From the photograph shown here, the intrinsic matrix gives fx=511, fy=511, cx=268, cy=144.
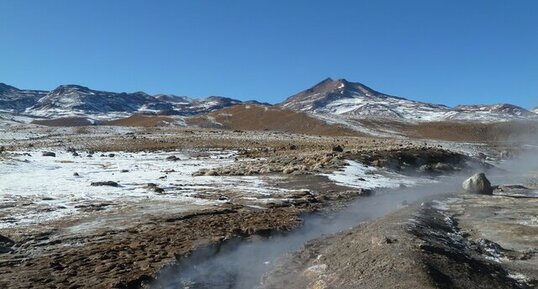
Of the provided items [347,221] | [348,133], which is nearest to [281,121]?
[348,133]

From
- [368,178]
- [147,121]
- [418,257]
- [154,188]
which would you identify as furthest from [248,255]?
[147,121]

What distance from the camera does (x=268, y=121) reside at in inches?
4673

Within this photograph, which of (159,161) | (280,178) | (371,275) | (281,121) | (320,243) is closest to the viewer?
(371,275)

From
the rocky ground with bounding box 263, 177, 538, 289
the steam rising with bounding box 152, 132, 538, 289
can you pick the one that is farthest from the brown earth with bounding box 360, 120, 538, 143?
the rocky ground with bounding box 263, 177, 538, 289

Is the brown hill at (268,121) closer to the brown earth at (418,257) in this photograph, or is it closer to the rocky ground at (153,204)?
the rocky ground at (153,204)

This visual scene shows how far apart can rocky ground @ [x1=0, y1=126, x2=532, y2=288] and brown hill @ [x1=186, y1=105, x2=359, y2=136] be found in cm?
6106

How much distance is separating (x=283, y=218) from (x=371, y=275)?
7.50 m

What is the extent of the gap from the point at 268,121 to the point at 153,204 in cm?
10017

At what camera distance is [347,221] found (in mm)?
18281

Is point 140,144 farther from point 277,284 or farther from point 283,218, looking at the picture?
point 277,284

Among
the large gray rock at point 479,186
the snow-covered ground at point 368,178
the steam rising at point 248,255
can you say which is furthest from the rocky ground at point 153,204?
the large gray rock at point 479,186

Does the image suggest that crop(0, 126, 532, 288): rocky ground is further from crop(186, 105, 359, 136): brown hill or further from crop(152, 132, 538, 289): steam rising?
crop(186, 105, 359, 136): brown hill

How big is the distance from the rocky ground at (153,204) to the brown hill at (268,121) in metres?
61.1

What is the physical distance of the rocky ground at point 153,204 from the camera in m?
11.2
